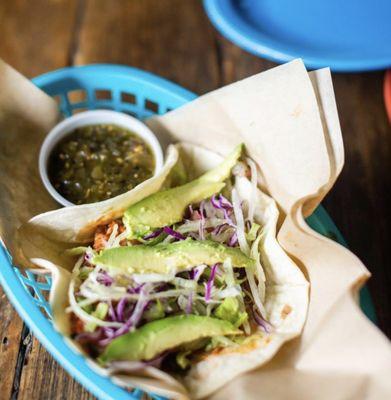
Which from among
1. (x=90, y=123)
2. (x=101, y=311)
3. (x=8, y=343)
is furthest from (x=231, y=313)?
(x=90, y=123)

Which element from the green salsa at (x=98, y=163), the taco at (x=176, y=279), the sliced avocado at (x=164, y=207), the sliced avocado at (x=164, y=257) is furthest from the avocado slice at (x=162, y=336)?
the green salsa at (x=98, y=163)

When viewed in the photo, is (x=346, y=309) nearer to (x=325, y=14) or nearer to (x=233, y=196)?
(x=233, y=196)

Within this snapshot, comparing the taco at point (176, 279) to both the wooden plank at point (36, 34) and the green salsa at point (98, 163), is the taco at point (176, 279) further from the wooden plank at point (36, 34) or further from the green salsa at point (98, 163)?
the wooden plank at point (36, 34)

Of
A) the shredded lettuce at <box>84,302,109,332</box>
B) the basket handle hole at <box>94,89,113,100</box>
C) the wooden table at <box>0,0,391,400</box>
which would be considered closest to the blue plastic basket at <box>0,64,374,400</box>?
the basket handle hole at <box>94,89,113,100</box>

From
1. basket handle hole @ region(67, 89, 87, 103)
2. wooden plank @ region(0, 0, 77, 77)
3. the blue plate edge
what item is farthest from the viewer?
wooden plank @ region(0, 0, 77, 77)

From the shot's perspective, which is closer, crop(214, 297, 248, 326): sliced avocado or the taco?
the taco

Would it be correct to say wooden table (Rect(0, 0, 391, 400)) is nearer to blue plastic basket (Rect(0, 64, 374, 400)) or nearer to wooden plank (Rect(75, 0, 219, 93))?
wooden plank (Rect(75, 0, 219, 93))

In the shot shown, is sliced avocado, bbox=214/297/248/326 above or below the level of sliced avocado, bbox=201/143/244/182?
below

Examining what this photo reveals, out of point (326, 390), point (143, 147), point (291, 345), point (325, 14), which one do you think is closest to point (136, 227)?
point (143, 147)
